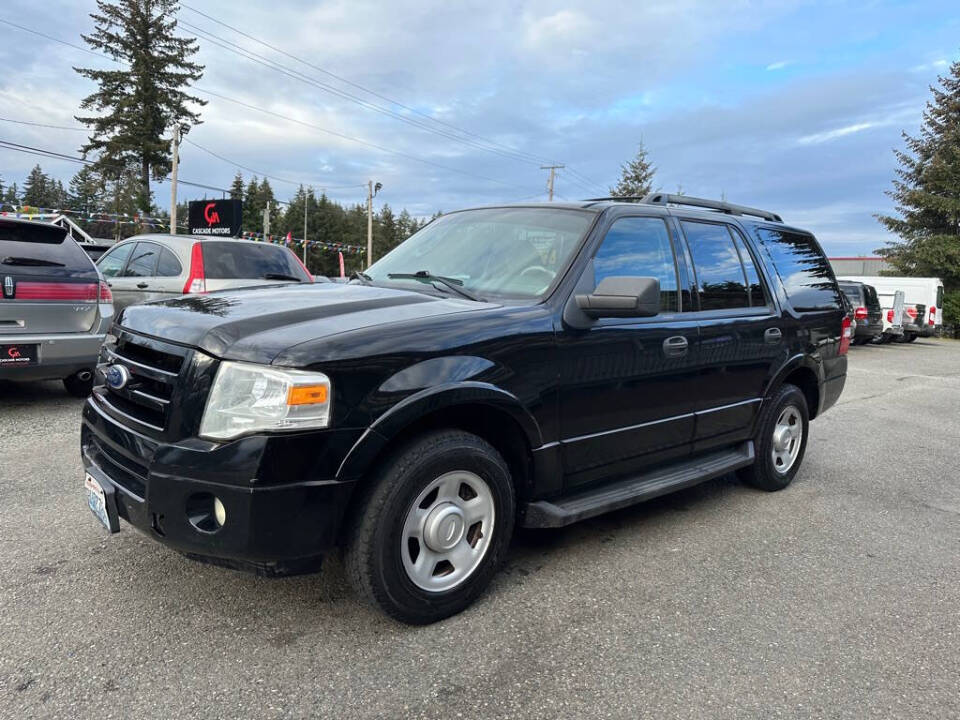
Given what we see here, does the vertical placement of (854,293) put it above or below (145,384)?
above

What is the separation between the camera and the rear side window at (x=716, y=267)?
3.94 meters

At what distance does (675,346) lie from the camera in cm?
359

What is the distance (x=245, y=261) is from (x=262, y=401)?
6.18 metres

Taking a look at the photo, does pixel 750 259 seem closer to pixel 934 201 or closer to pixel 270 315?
pixel 270 315

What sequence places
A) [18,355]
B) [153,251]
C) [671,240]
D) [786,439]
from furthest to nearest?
1. [153,251]
2. [18,355]
3. [786,439]
4. [671,240]

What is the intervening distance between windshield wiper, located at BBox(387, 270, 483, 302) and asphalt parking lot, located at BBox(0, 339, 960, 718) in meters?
1.30

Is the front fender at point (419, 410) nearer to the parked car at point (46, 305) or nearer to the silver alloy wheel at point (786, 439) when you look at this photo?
the silver alloy wheel at point (786, 439)

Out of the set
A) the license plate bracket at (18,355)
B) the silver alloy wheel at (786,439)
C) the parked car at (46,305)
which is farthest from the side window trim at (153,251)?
the silver alloy wheel at (786,439)

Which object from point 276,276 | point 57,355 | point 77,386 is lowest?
point 77,386

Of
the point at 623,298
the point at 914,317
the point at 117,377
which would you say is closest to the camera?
the point at 117,377

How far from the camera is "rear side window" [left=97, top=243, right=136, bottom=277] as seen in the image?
8.51m

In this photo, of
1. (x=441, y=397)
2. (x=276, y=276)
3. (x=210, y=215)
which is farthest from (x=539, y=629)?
(x=210, y=215)

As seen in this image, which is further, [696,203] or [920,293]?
[920,293]

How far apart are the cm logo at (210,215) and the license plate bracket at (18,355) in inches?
971
